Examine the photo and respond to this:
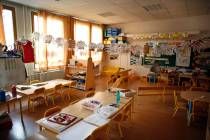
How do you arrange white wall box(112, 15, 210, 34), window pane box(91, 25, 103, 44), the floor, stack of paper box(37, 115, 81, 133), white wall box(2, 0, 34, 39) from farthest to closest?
1. window pane box(91, 25, 103, 44)
2. white wall box(112, 15, 210, 34)
3. white wall box(2, 0, 34, 39)
4. the floor
5. stack of paper box(37, 115, 81, 133)

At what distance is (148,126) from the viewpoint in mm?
3559

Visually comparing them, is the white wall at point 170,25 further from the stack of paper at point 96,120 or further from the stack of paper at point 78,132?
the stack of paper at point 78,132

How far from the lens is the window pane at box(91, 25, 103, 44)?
8.71 meters

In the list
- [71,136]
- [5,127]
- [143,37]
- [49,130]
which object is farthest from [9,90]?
[143,37]

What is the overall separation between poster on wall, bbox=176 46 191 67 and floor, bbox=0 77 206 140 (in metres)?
3.62

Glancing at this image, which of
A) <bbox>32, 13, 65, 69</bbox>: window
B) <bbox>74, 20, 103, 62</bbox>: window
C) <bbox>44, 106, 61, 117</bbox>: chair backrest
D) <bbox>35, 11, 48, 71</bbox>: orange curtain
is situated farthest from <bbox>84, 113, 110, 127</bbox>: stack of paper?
<bbox>74, 20, 103, 62</bbox>: window

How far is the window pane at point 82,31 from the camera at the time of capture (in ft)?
24.8

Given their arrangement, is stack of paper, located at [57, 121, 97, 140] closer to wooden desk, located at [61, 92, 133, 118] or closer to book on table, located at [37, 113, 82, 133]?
book on table, located at [37, 113, 82, 133]

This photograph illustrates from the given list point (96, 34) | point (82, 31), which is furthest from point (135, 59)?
point (82, 31)

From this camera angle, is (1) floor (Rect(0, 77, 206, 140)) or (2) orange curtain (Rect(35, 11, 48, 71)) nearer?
(1) floor (Rect(0, 77, 206, 140))

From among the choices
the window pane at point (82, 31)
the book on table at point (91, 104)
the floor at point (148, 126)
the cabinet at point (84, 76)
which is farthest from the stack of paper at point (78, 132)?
the window pane at point (82, 31)

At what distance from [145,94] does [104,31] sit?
198 inches

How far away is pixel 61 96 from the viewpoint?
544 cm

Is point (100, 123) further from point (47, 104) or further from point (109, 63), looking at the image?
point (109, 63)
